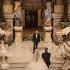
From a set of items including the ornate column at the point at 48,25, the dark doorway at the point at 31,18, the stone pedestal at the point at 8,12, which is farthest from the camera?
the dark doorway at the point at 31,18

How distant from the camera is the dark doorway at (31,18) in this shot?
34156 mm

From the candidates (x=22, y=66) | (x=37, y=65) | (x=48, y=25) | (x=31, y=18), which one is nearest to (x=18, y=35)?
(x=48, y=25)

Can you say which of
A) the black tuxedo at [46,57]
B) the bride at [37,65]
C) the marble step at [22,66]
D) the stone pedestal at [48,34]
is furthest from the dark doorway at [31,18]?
the black tuxedo at [46,57]

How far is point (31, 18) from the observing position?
34.5 meters

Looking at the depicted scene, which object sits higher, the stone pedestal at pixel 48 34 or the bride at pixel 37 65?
the stone pedestal at pixel 48 34

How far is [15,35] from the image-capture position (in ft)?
99.9

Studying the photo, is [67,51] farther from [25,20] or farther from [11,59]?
[25,20]

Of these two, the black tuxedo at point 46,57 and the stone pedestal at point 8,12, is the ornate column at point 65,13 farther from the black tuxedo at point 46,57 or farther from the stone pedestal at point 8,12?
the black tuxedo at point 46,57

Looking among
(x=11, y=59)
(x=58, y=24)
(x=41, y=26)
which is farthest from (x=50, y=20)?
(x=11, y=59)

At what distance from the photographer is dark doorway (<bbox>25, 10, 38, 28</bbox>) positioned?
3416 centimetres

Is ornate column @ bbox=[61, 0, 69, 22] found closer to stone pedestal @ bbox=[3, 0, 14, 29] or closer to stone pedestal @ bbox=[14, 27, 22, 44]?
stone pedestal @ bbox=[14, 27, 22, 44]

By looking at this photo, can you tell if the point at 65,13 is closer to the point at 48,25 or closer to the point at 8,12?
the point at 48,25

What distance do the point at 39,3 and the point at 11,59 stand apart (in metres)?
9.05

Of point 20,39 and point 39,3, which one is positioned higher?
point 39,3
